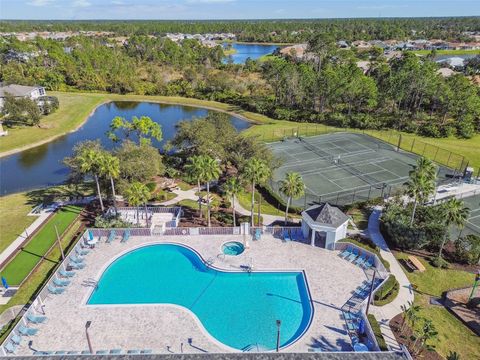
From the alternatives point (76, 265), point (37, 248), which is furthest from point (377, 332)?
point (37, 248)

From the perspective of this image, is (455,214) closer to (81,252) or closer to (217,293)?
(217,293)

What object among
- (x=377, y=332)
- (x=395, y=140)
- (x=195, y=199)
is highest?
(x=377, y=332)

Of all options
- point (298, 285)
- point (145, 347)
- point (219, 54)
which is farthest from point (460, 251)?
point (219, 54)

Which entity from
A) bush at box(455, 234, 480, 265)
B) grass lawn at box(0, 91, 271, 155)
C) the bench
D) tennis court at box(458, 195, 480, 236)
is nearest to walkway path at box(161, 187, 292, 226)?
the bench

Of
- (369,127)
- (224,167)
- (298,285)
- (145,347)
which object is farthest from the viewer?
(369,127)

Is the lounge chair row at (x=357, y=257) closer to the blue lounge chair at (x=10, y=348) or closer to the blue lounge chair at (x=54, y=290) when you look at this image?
the blue lounge chair at (x=54, y=290)

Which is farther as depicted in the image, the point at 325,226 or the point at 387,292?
the point at 325,226

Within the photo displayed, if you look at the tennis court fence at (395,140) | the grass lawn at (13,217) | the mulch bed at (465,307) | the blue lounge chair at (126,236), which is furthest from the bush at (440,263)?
the grass lawn at (13,217)

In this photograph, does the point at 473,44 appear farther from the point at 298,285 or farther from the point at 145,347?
the point at 145,347
